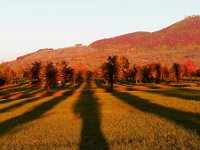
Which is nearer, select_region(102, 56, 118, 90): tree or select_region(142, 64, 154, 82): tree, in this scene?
select_region(102, 56, 118, 90): tree

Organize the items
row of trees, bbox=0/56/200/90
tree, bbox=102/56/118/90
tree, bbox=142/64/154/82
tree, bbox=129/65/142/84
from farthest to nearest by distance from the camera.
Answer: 1. tree, bbox=142/64/154/82
2. tree, bbox=129/65/142/84
3. row of trees, bbox=0/56/200/90
4. tree, bbox=102/56/118/90

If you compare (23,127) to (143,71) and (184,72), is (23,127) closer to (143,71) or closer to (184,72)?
(143,71)

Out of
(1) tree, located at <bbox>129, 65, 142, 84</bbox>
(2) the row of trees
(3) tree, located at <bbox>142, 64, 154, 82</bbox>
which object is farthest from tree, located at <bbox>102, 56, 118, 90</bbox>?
(3) tree, located at <bbox>142, 64, 154, 82</bbox>

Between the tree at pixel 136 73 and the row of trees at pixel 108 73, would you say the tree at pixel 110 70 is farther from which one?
the tree at pixel 136 73

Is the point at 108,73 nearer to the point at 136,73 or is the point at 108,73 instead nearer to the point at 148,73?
the point at 136,73

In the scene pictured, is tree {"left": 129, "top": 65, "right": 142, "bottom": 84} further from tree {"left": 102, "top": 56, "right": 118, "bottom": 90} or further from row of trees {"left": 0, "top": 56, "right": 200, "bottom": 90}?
tree {"left": 102, "top": 56, "right": 118, "bottom": 90}

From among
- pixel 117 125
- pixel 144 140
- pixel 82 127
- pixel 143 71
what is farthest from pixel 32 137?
pixel 143 71

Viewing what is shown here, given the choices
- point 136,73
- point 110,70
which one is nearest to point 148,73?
point 136,73

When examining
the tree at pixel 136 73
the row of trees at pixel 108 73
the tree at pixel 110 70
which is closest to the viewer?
the tree at pixel 110 70

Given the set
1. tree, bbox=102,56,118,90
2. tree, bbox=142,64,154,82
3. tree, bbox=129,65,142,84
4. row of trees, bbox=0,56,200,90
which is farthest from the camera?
tree, bbox=142,64,154,82

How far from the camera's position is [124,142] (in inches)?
734

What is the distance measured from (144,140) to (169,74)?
160461 millimetres

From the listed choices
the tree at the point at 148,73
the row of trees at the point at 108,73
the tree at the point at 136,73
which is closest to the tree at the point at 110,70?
the row of trees at the point at 108,73

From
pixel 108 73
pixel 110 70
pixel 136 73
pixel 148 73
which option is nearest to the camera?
pixel 110 70
